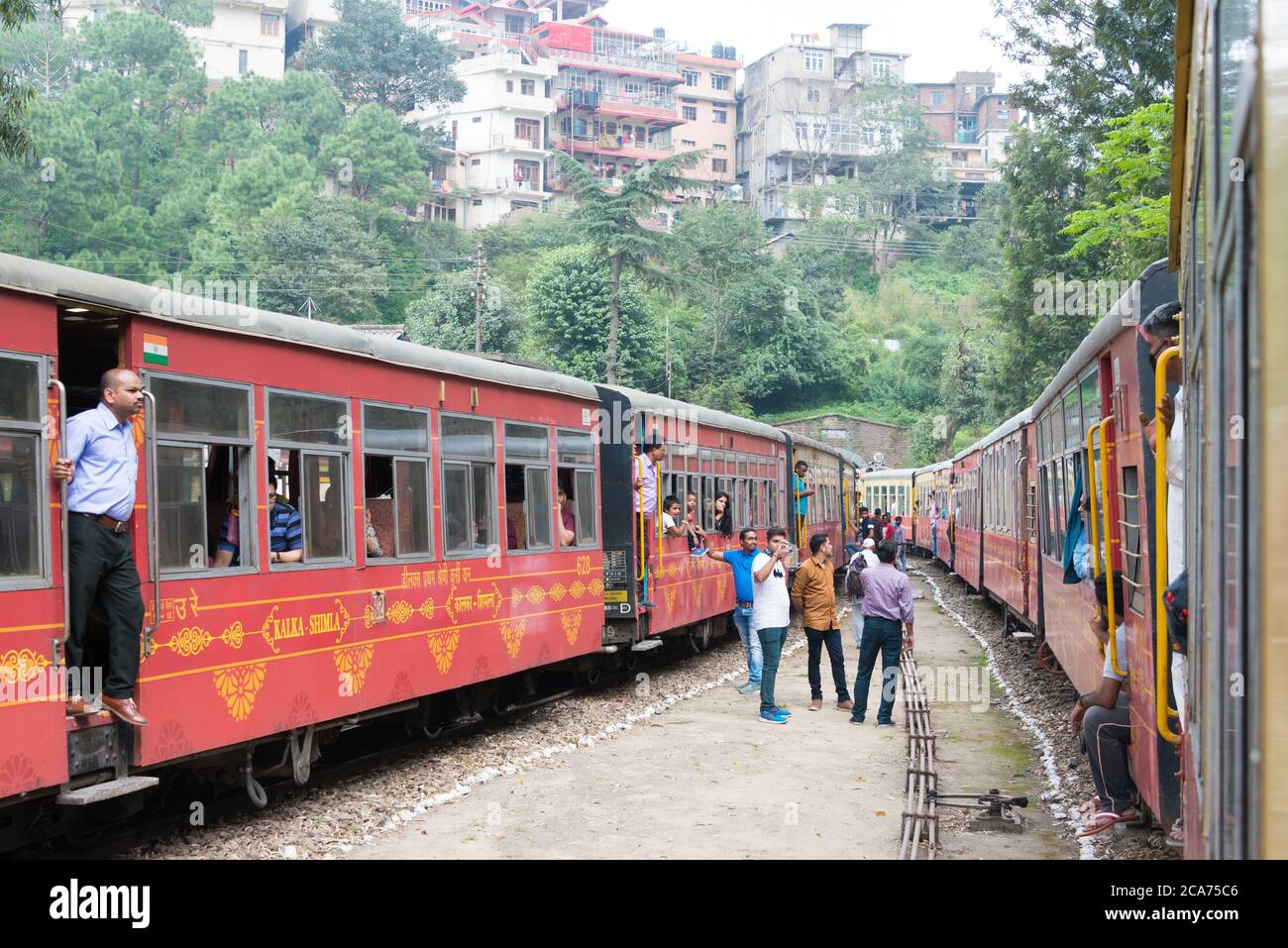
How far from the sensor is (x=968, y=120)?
111250 mm

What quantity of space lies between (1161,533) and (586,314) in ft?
171

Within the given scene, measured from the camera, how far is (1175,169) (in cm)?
429

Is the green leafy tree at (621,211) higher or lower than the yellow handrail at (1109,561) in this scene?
higher

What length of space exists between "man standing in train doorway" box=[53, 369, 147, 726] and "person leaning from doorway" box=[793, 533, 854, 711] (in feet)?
24.7

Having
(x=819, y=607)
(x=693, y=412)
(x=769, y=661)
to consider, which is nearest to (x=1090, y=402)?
(x=769, y=661)

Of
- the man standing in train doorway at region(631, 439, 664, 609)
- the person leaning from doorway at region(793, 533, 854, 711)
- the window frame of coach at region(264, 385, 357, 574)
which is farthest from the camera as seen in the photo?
the man standing in train doorway at region(631, 439, 664, 609)

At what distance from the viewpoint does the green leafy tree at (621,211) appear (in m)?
51.2

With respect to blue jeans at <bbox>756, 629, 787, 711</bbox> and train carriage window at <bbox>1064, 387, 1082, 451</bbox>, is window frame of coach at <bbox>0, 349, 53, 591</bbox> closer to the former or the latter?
train carriage window at <bbox>1064, 387, 1082, 451</bbox>

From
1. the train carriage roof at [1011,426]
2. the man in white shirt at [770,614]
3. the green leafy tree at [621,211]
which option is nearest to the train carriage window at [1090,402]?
the man in white shirt at [770,614]

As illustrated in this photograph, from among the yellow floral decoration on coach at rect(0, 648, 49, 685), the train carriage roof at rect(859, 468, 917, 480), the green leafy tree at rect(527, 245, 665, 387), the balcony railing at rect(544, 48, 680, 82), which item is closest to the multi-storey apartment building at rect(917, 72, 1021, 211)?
the balcony railing at rect(544, 48, 680, 82)

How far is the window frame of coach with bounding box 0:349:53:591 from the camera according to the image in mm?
5871

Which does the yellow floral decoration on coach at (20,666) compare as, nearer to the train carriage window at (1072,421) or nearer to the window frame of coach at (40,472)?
the window frame of coach at (40,472)

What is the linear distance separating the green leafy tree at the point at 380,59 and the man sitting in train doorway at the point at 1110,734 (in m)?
90.8

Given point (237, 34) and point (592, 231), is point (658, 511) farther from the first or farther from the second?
point (237, 34)
